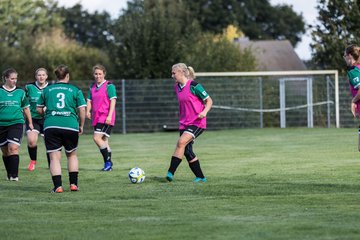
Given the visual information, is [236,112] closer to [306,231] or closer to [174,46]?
[174,46]

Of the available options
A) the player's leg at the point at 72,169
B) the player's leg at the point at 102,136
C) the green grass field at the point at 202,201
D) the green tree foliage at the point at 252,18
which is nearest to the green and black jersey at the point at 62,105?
the player's leg at the point at 72,169

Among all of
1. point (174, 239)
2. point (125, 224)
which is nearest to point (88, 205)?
point (125, 224)

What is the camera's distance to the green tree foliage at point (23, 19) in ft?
226

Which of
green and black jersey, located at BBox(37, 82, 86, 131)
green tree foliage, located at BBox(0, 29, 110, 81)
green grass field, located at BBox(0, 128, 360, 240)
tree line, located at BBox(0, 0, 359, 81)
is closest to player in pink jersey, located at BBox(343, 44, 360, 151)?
green grass field, located at BBox(0, 128, 360, 240)

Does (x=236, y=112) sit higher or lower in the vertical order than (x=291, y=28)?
lower

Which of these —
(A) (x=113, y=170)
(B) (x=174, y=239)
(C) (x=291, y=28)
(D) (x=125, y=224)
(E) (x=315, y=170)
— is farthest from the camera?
(C) (x=291, y=28)

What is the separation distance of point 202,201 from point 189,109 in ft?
10.3

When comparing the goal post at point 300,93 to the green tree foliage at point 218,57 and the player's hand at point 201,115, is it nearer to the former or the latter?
the green tree foliage at point 218,57

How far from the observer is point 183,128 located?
1437 cm

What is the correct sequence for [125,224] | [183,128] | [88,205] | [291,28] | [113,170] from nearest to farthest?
[125,224] < [88,205] < [183,128] < [113,170] < [291,28]

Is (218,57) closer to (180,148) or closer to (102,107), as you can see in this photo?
(102,107)

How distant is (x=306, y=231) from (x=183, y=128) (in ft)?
19.0

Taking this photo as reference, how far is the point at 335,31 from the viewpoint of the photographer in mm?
39281

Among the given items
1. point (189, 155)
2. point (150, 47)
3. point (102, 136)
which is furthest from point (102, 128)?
point (150, 47)
